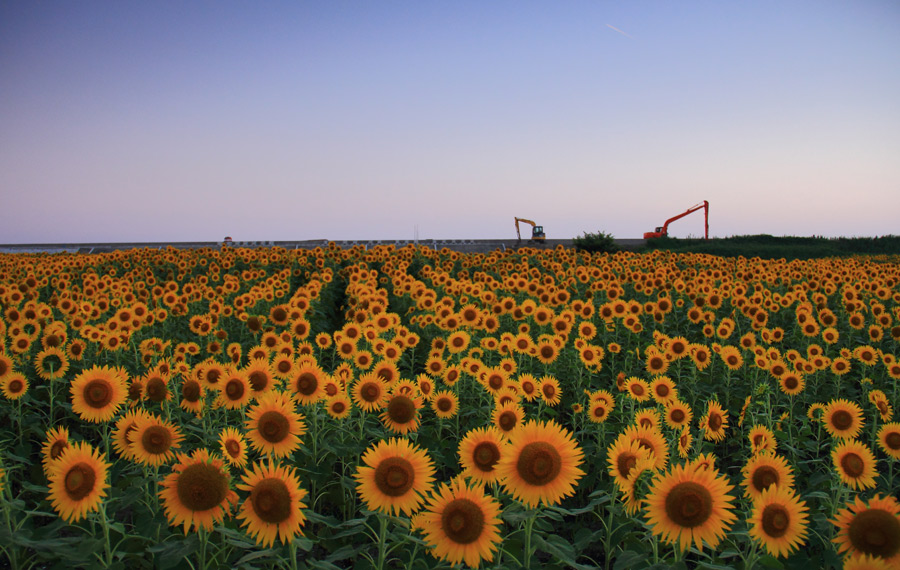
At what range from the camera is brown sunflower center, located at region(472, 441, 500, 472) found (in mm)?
2648

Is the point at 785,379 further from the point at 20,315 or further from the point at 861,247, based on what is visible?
the point at 861,247

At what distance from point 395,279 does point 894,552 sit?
11.0 meters

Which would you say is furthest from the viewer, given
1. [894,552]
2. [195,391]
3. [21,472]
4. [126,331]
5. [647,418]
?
[126,331]

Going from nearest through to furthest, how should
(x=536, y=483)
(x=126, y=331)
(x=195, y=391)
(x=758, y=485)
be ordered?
(x=536, y=483)
(x=758, y=485)
(x=195, y=391)
(x=126, y=331)

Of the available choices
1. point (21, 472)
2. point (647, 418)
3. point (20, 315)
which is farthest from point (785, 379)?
point (20, 315)

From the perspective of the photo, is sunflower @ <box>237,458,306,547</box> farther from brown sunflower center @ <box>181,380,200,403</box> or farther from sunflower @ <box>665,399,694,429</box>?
sunflower @ <box>665,399,694,429</box>

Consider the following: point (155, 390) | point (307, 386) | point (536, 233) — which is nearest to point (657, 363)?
point (307, 386)

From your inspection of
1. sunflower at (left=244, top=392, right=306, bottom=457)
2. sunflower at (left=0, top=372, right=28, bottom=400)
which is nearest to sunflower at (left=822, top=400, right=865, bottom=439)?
sunflower at (left=244, top=392, right=306, bottom=457)

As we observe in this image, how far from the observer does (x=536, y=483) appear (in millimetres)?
2451

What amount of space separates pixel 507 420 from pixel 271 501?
5.10 feet

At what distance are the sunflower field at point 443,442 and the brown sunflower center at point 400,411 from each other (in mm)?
16

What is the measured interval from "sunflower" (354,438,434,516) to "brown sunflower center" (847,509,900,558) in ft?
5.70

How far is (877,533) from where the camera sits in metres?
2.10

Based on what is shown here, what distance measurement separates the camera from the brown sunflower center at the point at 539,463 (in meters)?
2.40
